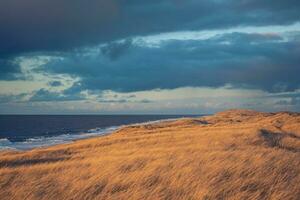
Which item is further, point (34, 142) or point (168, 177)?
point (34, 142)

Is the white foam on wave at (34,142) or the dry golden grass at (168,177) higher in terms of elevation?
the dry golden grass at (168,177)

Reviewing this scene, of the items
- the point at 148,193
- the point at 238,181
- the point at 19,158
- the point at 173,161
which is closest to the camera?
the point at 148,193

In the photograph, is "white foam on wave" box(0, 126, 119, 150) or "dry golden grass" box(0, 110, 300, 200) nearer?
"dry golden grass" box(0, 110, 300, 200)

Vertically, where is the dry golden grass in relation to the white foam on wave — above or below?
above

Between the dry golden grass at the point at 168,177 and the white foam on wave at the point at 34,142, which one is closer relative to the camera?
the dry golden grass at the point at 168,177

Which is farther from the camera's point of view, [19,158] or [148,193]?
[19,158]

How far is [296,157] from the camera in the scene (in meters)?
18.7

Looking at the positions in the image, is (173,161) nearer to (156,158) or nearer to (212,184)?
(156,158)

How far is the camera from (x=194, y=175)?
1538cm

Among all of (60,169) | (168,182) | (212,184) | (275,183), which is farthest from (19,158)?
(275,183)

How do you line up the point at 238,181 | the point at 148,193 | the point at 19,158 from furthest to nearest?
the point at 19,158
the point at 238,181
the point at 148,193

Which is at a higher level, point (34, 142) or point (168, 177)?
point (168, 177)

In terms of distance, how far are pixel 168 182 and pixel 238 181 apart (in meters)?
2.58

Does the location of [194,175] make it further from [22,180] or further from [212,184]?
[22,180]
